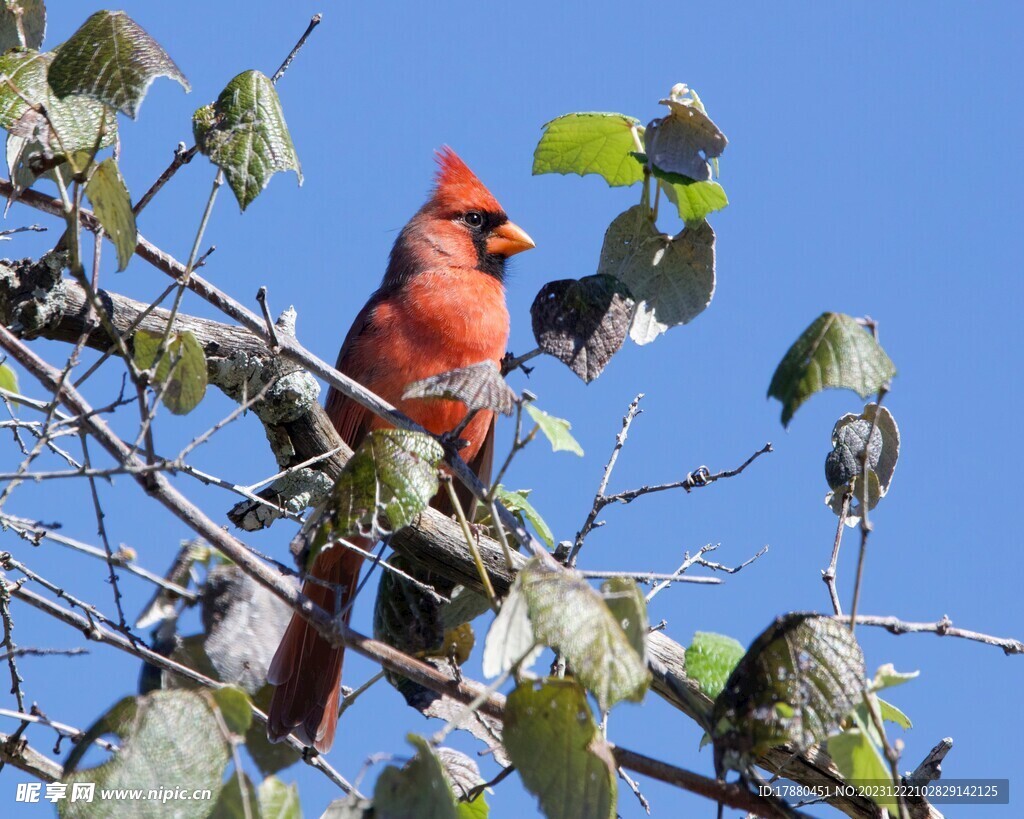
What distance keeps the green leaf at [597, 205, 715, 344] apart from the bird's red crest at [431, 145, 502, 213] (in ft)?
7.07

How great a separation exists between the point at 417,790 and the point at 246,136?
877 millimetres

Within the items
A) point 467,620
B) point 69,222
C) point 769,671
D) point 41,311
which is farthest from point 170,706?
point 41,311

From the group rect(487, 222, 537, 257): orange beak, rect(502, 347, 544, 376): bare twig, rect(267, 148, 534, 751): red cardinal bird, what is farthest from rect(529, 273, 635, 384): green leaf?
rect(487, 222, 537, 257): orange beak

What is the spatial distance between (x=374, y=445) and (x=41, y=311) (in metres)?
1.21

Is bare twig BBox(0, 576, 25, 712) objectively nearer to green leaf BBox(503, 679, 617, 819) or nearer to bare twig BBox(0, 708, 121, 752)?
bare twig BBox(0, 708, 121, 752)

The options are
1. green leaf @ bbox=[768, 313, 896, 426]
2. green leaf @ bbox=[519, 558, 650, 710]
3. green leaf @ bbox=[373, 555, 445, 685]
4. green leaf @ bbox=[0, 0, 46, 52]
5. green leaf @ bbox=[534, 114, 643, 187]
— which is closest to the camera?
green leaf @ bbox=[519, 558, 650, 710]

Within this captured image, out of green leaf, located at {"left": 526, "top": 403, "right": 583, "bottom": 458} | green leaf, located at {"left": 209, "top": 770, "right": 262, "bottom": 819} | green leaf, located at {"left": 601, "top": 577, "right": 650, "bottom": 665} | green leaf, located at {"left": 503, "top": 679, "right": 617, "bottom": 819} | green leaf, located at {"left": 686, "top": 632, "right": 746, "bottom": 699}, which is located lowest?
green leaf, located at {"left": 209, "top": 770, "right": 262, "bottom": 819}

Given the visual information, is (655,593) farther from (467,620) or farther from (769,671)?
(769,671)

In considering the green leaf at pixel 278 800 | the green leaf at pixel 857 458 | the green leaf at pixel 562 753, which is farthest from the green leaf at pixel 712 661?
the green leaf at pixel 278 800

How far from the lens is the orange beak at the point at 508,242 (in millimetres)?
4180

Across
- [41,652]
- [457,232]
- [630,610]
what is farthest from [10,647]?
[457,232]

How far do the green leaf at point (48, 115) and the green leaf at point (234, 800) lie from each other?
0.85 m

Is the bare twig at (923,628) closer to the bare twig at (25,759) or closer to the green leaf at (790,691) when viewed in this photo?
the green leaf at (790,691)

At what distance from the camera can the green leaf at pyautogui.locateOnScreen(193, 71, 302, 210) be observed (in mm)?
1513
